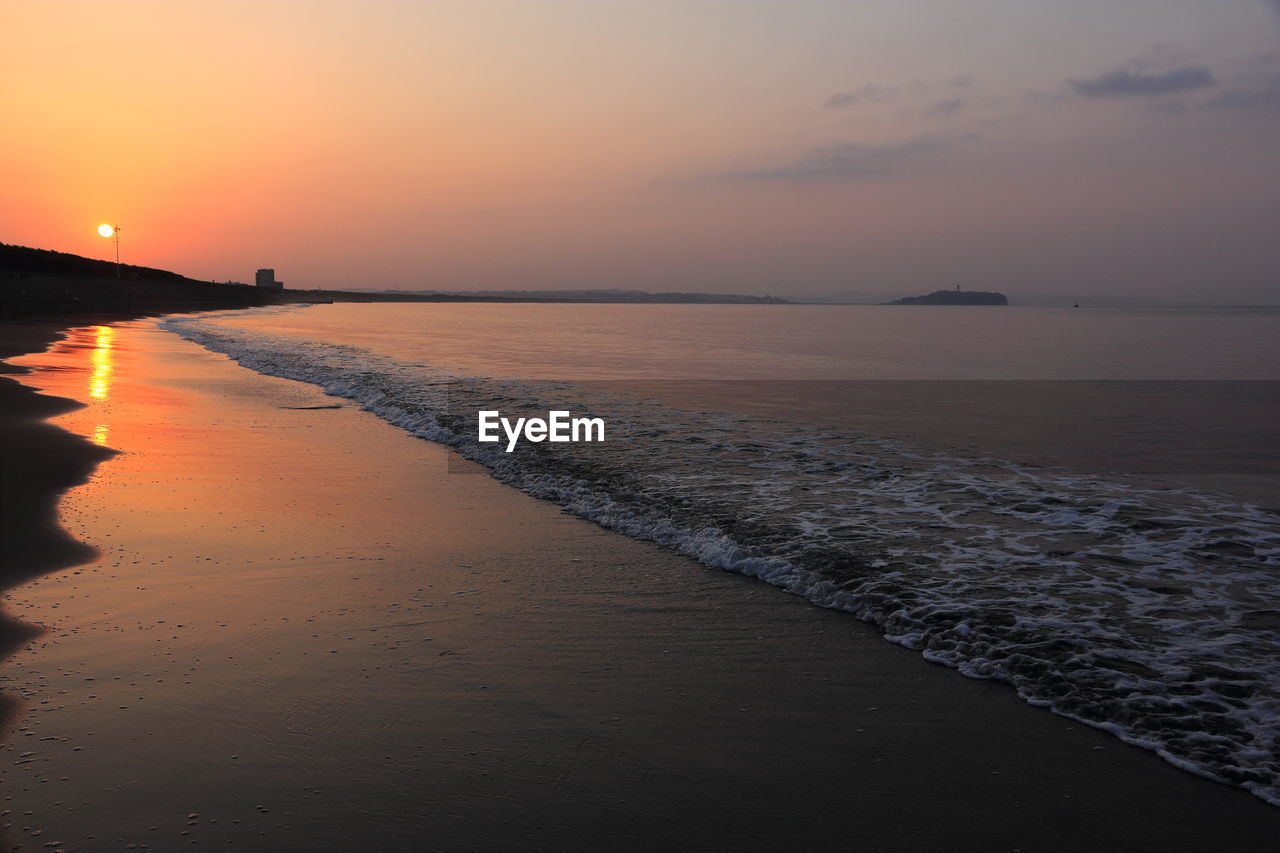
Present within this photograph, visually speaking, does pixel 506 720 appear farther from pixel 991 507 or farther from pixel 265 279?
pixel 265 279

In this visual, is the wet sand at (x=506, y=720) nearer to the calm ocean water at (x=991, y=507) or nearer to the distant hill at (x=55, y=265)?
the calm ocean water at (x=991, y=507)

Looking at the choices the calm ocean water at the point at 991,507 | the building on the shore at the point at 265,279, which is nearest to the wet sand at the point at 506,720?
the calm ocean water at the point at 991,507

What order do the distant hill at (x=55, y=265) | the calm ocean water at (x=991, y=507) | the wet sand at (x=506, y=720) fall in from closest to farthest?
the wet sand at (x=506, y=720) < the calm ocean water at (x=991, y=507) < the distant hill at (x=55, y=265)

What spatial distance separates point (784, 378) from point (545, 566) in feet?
70.5

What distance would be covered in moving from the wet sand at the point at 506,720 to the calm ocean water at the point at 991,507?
527mm

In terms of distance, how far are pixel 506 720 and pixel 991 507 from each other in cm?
713

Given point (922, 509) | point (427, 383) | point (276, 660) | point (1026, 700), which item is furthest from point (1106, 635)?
point (427, 383)

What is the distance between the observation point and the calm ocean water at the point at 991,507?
Result: 5.42 metres

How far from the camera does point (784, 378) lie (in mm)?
28031

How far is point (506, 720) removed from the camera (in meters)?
4.57

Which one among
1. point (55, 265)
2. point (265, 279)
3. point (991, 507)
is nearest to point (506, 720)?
point (991, 507)

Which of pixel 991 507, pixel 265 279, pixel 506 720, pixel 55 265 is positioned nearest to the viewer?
pixel 506 720

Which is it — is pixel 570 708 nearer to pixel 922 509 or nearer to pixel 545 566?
pixel 545 566

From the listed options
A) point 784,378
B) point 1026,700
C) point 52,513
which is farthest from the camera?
point 784,378
